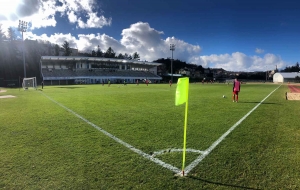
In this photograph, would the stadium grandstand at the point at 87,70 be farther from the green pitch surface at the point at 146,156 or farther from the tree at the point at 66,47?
the green pitch surface at the point at 146,156

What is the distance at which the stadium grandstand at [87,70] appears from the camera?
70188mm

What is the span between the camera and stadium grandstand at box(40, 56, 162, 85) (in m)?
70.2

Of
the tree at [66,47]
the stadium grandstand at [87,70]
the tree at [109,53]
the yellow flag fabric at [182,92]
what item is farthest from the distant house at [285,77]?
the yellow flag fabric at [182,92]

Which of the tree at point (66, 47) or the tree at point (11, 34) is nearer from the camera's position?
the tree at point (11, 34)

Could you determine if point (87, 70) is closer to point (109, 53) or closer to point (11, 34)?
point (11, 34)

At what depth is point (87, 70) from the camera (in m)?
80.0

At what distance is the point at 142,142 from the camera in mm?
5531

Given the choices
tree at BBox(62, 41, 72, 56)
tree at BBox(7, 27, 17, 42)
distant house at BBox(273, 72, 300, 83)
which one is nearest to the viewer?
distant house at BBox(273, 72, 300, 83)

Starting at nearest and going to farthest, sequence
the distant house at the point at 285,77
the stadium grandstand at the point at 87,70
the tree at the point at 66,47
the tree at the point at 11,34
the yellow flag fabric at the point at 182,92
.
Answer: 1. the yellow flag fabric at the point at 182,92
2. the stadium grandstand at the point at 87,70
3. the distant house at the point at 285,77
4. the tree at the point at 11,34
5. the tree at the point at 66,47

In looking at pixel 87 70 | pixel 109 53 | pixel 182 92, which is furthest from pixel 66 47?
pixel 182 92

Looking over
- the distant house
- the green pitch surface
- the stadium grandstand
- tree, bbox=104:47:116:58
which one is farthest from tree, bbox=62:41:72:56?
the green pitch surface

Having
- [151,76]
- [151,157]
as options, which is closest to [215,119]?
[151,157]

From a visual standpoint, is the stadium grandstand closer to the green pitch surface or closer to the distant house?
the distant house

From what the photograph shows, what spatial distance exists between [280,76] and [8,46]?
12592 centimetres
